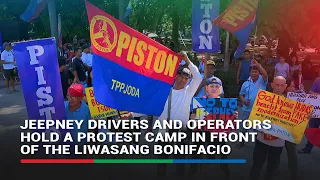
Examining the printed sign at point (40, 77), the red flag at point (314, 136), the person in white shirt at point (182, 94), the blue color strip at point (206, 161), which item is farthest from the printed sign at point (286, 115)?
the printed sign at point (40, 77)

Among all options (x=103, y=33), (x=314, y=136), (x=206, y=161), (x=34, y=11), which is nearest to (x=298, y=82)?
(x=314, y=136)

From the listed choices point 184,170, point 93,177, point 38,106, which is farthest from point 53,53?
point 184,170

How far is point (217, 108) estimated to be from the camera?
4.98 m

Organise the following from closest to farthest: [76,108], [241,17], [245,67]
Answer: [76,108] < [241,17] < [245,67]

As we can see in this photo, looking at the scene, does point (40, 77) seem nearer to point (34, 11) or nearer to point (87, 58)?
point (87, 58)

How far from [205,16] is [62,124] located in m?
3.38

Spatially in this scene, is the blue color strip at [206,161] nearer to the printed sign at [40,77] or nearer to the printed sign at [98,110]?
the printed sign at [98,110]

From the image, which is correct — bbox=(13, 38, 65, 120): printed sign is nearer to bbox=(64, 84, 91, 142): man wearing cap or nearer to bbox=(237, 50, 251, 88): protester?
bbox=(64, 84, 91, 142): man wearing cap

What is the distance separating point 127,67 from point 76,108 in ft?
3.49

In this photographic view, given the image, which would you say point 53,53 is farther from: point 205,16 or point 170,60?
point 205,16

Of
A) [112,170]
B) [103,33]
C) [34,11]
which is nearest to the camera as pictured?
[103,33]

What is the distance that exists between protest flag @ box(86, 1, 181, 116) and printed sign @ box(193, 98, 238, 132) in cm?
69

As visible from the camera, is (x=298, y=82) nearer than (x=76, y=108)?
No

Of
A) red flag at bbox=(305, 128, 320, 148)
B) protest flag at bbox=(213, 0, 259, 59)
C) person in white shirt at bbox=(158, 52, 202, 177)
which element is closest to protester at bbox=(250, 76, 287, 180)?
red flag at bbox=(305, 128, 320, 148)
